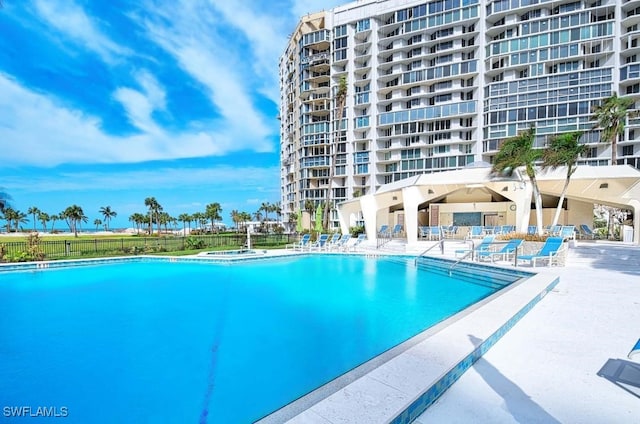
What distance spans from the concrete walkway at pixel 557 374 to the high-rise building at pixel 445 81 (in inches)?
1055

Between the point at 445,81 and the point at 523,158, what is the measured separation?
77.3 feet

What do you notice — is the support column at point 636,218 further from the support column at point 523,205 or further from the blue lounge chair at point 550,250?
the blue lounge chair at point 550,250

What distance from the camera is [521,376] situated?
315 centimetres

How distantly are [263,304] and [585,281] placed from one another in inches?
318

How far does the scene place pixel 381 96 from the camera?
124 feet

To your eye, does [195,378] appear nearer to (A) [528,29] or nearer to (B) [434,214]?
(B) [434,214]

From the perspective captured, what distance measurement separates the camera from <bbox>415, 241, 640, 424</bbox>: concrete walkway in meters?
2.54

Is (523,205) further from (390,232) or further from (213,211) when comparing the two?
(213,211)

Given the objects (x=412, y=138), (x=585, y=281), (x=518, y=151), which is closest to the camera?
(x=585, y=281)

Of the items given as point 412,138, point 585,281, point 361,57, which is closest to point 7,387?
point 585,281

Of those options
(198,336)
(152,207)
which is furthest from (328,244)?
(152,207)

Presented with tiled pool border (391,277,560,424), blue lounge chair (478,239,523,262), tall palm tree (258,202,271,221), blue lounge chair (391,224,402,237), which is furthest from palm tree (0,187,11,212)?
tall palm tree (258,202,271,221)

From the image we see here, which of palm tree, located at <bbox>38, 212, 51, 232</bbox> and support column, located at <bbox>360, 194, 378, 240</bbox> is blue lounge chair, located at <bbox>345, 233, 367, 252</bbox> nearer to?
support column, located at <bbox>360, 194, 378, 240</bbox>

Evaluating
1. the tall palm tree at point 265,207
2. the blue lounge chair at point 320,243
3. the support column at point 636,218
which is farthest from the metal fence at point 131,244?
the tall palm tree at point 265,207
